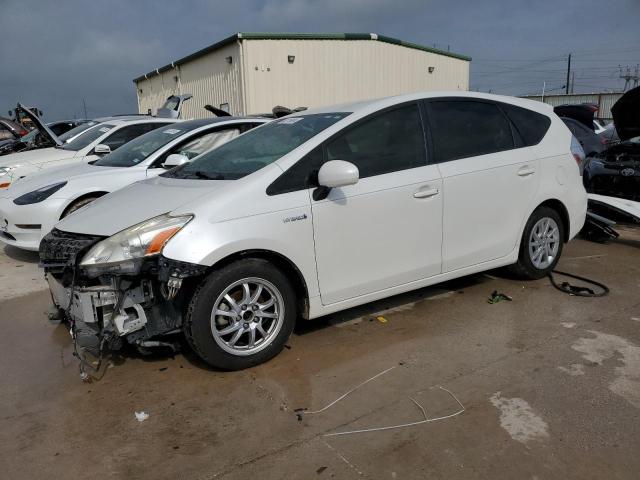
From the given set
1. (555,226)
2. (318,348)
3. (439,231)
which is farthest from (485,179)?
(318,348)

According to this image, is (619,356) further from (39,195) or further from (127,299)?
(39,195)

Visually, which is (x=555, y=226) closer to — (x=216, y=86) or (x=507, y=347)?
(x=507, y=347)

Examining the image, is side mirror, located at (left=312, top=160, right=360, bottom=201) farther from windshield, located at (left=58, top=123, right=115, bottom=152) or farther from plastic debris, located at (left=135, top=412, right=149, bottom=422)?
windshield, located at (left=58, top=123, right=115, bottom=152)

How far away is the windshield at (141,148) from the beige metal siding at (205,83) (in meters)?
11.9

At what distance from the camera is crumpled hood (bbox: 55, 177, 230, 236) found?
3281 millimetres

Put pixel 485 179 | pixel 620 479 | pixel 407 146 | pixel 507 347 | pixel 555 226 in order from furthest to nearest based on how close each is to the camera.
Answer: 1. pixel 555 226
2. pixel 485 179
3. pixel 407 146
4. pixel 507 347
5. pixel 620 479

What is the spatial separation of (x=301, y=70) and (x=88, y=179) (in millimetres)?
13928

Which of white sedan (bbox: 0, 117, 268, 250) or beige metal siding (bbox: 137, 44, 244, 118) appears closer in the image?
white sedan (bbox: 0, 117, 268, 250)

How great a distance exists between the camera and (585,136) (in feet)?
34.4

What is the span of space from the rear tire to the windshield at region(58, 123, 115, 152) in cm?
665

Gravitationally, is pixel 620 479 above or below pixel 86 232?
below

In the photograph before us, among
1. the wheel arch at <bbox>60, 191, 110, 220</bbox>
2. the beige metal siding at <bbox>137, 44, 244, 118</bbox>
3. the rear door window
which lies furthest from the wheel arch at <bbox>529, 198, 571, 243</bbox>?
the beige metal siding at <bbox>137, 44, 244, 118</bbox>

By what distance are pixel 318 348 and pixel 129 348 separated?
4.42 ft

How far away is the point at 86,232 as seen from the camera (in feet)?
11.0
